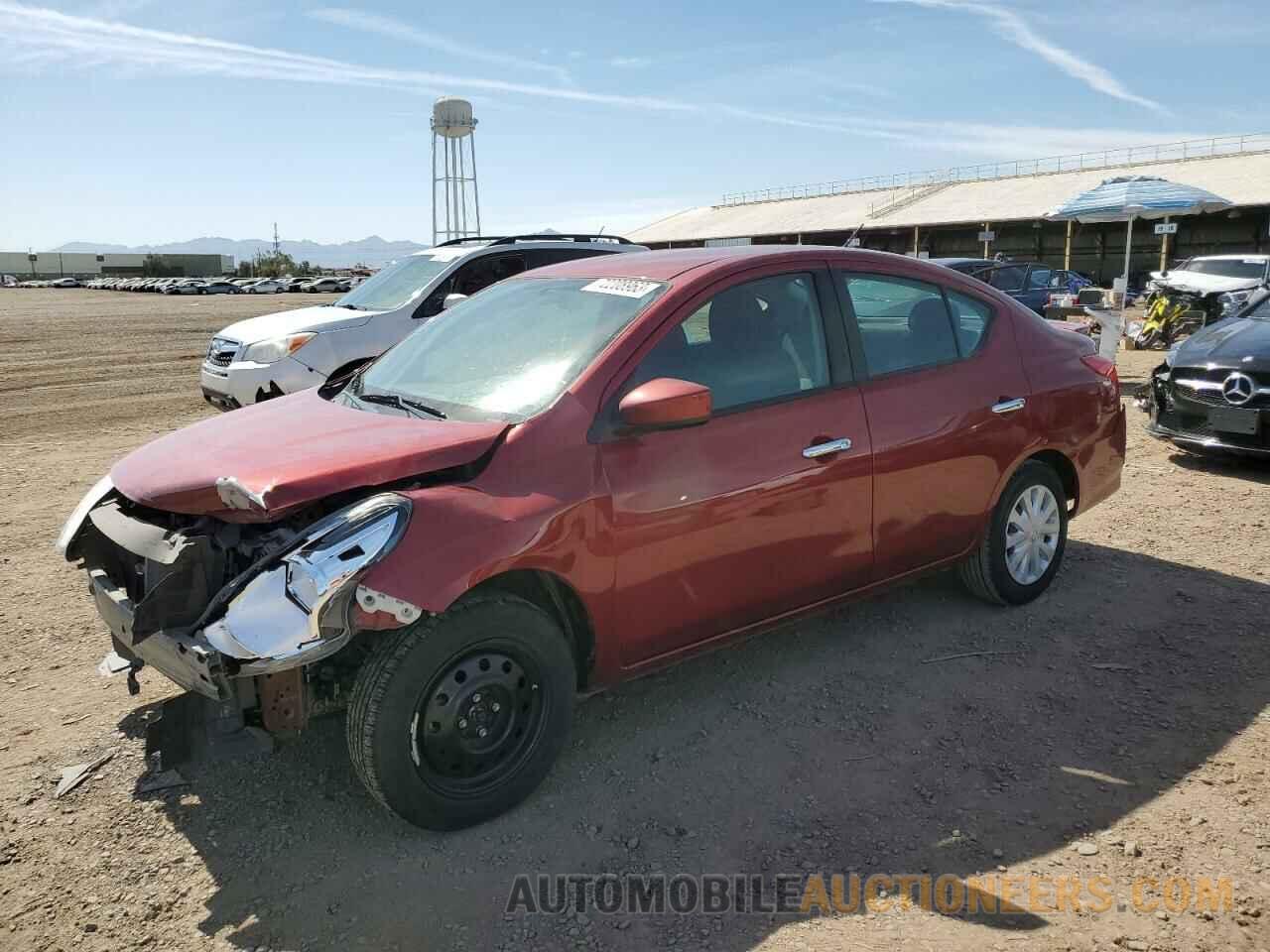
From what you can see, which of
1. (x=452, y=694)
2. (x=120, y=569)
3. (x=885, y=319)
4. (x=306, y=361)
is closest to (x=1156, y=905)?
(x=452, y=694)

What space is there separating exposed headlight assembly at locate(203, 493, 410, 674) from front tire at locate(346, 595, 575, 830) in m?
0.25

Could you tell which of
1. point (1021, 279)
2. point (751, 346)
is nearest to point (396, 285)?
point (751, 346)

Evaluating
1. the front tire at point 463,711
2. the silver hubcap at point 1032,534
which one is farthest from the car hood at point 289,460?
the silver hubcap at point 1032,534

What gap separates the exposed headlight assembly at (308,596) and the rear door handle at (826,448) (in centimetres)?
159

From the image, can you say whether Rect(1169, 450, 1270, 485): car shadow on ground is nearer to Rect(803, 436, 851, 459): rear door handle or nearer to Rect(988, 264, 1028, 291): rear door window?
Rect(803, 436, 851, 459): rear door handle

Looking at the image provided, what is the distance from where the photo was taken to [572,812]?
3164 millimetres

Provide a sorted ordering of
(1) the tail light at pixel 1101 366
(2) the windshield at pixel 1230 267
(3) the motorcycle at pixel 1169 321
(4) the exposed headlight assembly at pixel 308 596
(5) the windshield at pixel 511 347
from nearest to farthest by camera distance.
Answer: (4) the exposed headlight assembly at pixel 308 596, (5) the windshield at pixel 511 347, (1) the tail light at pixel 1101 366, (3) the motorcycle at pixel 1169 321, (2) the windshield at pixel 1230 267

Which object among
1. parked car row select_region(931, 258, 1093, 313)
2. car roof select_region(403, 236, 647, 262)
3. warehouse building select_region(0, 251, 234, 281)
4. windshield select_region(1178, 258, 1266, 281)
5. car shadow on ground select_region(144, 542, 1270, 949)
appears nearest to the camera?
car shadow on ground select_region(144, 542, 1270, 949)

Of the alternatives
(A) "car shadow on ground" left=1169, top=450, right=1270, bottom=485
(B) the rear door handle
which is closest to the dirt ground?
(B) the rear door handle

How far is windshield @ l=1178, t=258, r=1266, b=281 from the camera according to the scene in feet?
59.6

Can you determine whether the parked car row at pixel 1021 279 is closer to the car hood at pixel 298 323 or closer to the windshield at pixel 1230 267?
the windshield at pixel 1230 267

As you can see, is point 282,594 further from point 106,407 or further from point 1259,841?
point 106,407

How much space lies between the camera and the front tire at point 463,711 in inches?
110

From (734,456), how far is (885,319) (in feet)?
3.82
